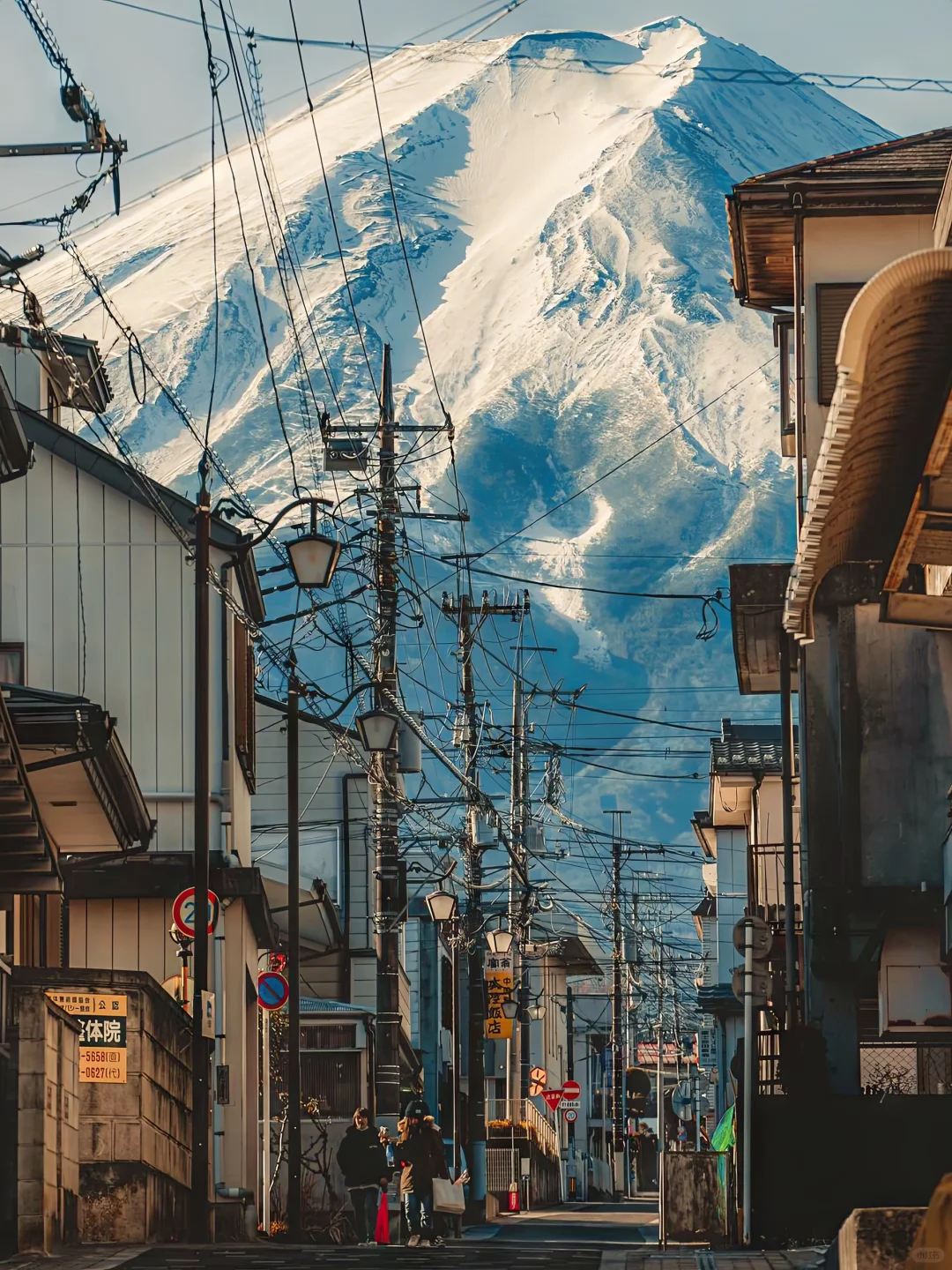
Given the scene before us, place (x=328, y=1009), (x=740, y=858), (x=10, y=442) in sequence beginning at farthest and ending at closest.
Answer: (x=740, y=858) < (x=328, y=1009) < (x=10, y=442)

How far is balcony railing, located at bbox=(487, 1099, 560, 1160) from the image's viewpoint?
48312mm

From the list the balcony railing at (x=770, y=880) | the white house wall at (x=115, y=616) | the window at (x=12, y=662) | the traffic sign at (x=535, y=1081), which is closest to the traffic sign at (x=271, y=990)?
the white house wall at (x=115, y=616)

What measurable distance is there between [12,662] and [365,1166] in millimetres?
8673

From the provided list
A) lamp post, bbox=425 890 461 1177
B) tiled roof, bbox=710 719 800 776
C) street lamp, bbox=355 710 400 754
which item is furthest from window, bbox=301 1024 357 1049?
street lamp, bbox=355 710 400 754

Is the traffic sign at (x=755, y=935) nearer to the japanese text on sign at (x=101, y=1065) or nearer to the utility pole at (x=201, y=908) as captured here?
the utility pole at (x=201, y=908)

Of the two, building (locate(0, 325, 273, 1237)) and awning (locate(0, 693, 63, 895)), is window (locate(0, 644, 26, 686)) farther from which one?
awning (locate(0, 693, 63, 895))

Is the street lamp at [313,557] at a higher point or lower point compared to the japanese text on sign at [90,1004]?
higher

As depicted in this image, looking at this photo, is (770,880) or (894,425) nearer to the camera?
(894,425)

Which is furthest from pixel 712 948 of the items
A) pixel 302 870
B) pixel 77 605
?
pixel 77 605

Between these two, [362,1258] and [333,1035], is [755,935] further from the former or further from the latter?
[333,1035]

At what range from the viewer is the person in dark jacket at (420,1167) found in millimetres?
25516

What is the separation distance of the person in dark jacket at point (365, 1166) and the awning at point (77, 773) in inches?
239

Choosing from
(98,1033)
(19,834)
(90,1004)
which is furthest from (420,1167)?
(19,834)

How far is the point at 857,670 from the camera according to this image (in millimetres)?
23531
